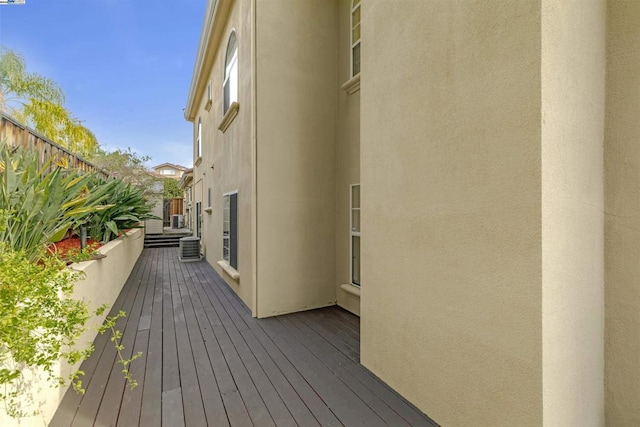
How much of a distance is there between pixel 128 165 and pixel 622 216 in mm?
20755

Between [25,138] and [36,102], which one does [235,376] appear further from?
[36,102]

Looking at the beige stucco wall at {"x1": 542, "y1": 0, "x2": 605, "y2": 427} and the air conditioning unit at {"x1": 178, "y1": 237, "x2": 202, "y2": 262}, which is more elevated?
the beige stucco wall at {"x1": 542, "y1": 0, "x2": 605, "y2": 427}

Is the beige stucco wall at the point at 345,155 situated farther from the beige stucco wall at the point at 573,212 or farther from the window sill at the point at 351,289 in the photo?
the beige stucco wall at the point at 573,212

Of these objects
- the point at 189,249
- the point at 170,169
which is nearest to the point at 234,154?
the point at 189,249

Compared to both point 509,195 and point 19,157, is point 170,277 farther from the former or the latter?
point 509,195

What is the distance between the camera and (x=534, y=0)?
163 cm

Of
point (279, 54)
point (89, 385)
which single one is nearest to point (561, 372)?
point (89, 385)

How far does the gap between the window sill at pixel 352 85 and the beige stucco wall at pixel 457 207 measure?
1.39 m

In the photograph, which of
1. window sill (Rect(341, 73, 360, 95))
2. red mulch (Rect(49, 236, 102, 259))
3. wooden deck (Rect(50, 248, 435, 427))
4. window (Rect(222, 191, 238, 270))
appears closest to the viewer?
wooden deck (Rect(50, 248, 435, 427))

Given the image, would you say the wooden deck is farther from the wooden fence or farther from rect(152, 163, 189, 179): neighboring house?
rect(152, 163, 189, 179): neighboring house

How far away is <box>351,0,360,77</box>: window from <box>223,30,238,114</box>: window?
2490 millimetres

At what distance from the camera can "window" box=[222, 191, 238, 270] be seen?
5.89m

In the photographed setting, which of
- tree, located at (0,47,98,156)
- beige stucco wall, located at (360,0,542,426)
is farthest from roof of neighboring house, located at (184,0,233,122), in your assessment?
tree, located at (0,47,98,156)

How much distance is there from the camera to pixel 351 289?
451cm
